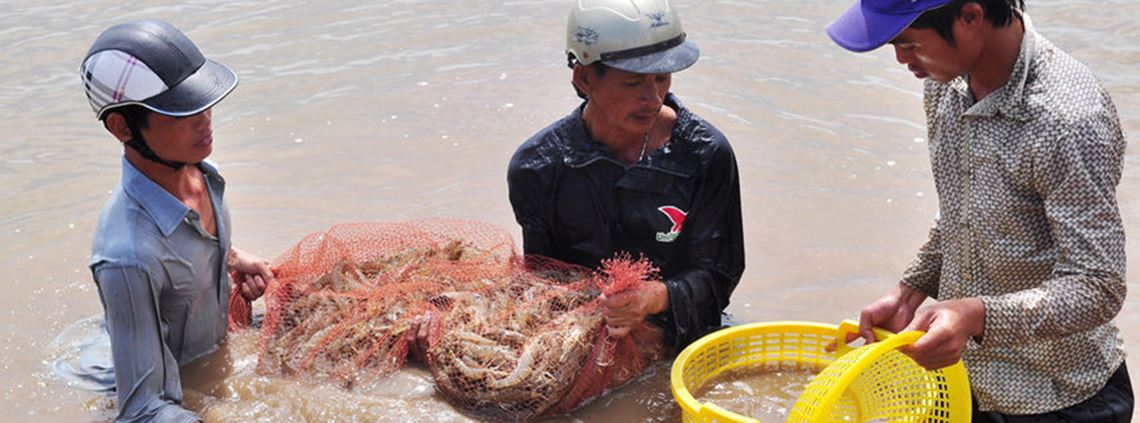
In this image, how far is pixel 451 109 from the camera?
310 inches

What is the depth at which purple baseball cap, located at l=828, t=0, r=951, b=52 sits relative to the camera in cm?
266

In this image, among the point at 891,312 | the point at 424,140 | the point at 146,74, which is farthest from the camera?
the point at 424,140

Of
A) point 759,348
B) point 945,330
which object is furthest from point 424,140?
point 945,330

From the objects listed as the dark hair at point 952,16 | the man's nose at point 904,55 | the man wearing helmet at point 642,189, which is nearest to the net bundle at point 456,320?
the man wearing helmet at point 642,189

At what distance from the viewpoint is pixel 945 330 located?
2682 mm

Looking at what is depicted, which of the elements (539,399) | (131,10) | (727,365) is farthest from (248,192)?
(131,10)

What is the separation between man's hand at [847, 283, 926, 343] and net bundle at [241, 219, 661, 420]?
2.59 ft

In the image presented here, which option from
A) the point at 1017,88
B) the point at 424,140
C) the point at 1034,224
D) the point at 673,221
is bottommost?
the point at 424,140

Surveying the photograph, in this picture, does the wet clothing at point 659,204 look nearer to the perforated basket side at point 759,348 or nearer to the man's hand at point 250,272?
the perforated basket side at point 759,348

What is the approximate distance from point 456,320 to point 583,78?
0.99 meters

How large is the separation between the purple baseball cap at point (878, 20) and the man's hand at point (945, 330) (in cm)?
66

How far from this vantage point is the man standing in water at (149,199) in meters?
3.60

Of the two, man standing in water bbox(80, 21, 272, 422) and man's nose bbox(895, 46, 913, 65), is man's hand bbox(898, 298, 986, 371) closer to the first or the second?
man's nose bbox(895, 46, 913, 65)

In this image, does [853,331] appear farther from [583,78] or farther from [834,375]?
[583,78]
